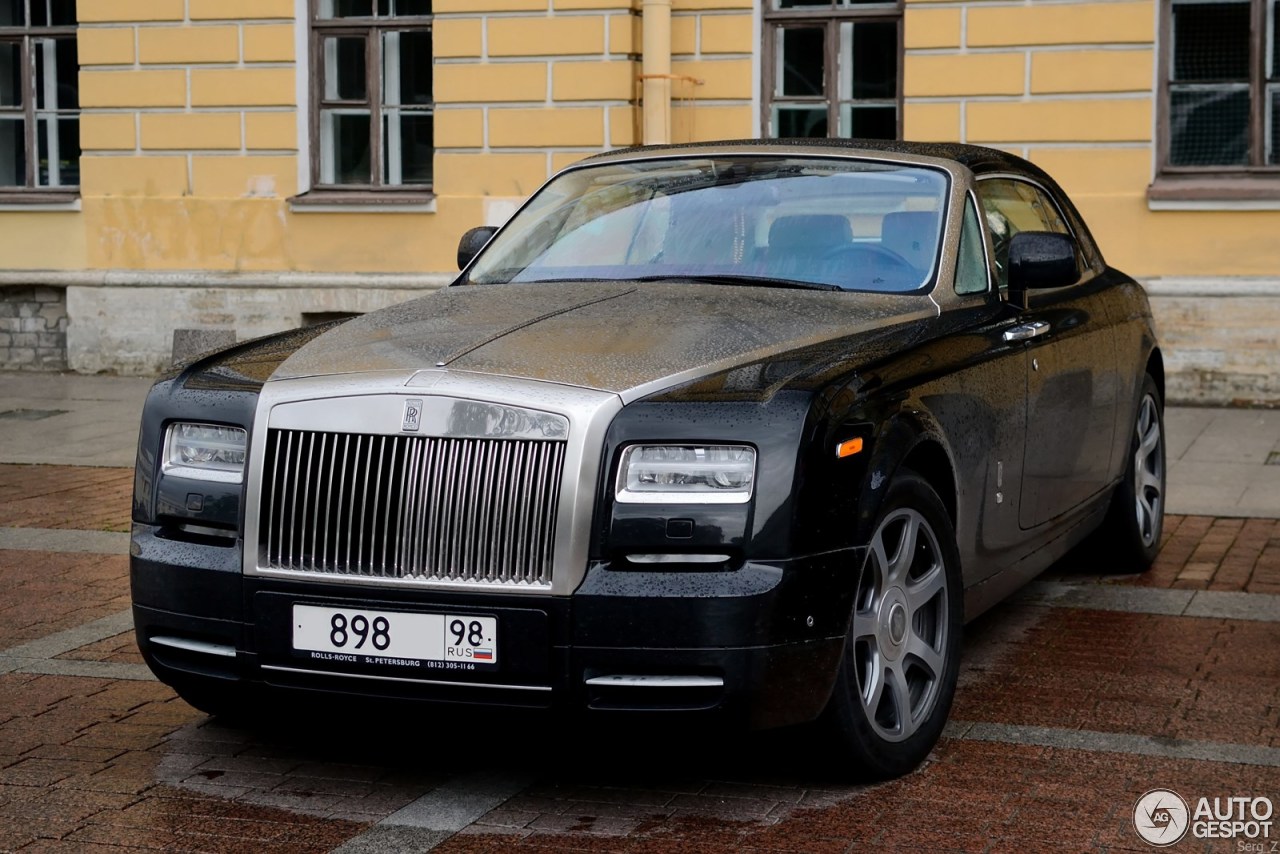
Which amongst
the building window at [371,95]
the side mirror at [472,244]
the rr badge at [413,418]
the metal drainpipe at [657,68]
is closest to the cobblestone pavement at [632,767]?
the rr badge at [413,418]

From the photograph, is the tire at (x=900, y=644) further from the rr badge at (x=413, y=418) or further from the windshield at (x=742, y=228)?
the rr badge at (x=413, y=418)

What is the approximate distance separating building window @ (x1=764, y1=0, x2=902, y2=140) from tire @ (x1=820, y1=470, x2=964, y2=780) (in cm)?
965

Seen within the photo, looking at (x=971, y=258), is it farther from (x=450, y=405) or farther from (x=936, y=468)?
(x=450, y=405)

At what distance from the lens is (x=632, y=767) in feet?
15.0

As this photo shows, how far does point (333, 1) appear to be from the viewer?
1512cm

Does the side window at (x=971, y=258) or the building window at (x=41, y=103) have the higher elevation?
the building window at (x=41, y=103)

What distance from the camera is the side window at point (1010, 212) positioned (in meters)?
5.79

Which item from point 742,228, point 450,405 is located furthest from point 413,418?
point 742,228

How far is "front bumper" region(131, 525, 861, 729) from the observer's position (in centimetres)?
396

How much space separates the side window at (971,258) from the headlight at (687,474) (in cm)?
156

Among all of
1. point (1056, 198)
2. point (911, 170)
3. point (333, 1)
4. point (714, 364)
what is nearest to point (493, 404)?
point (714, 364)

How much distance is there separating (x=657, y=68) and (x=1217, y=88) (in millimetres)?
4002

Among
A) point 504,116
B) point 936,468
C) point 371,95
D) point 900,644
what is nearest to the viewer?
point 900,644

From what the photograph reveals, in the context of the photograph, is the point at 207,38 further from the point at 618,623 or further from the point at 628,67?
the point at 618,623
